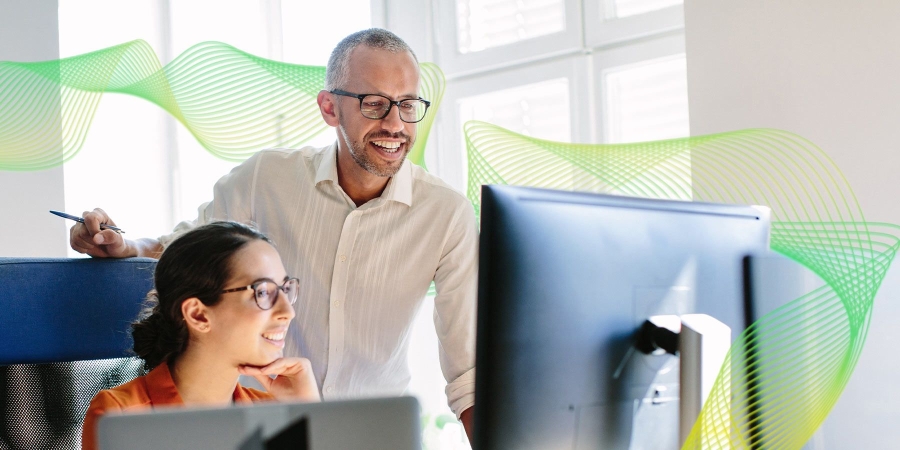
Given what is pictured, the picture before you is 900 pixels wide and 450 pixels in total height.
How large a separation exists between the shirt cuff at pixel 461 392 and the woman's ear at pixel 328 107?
64cm

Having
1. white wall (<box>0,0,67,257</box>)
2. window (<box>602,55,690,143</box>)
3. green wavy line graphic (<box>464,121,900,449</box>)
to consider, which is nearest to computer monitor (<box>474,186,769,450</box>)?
green wavy line graphic (<box>464,121,900,449</box>)

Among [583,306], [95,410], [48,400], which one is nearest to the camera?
[583,306]

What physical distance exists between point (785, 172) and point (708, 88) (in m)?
0.33

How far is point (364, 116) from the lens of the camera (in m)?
1.78

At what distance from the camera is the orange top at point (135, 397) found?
4.22 ft

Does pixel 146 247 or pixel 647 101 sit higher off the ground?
pixel 647 101

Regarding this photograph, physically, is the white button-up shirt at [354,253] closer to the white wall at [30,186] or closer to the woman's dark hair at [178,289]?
the woman's dark hair at [178,289]

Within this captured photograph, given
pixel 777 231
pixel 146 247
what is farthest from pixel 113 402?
pixel 777 231

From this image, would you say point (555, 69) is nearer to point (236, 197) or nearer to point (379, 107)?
point (379, 107)

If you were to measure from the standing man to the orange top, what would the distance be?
458 mm

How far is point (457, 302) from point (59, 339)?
0.78 metres

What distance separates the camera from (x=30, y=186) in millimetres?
3104

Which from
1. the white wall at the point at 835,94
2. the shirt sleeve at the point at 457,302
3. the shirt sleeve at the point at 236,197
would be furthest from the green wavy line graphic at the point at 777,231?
the shirt sleeve at the point at 236,197

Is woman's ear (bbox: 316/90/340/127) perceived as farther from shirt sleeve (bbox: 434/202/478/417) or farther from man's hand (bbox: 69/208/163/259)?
man's hand (bbox: 69/208/163/259)
